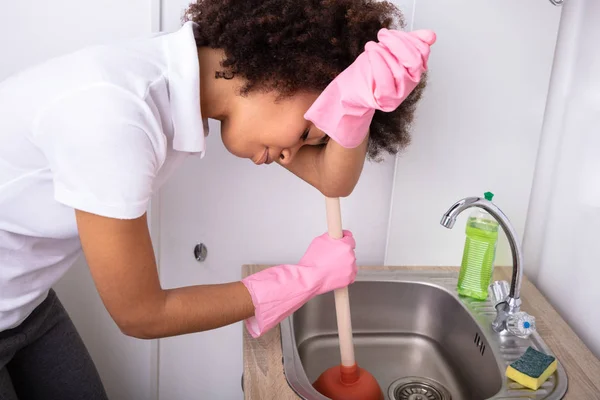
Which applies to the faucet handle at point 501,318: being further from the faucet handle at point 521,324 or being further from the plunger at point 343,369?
the plunger at point 343,369

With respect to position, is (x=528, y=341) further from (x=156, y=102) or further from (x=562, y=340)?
(x=156, y=102)

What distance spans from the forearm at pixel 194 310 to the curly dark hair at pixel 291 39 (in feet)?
1.03

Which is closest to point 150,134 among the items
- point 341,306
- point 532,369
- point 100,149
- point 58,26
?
point 100,149

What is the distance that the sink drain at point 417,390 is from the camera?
4.02 ft

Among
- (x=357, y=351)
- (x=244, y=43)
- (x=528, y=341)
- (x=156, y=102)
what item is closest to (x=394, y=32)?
(x=244, y=43)

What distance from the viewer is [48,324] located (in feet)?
3.90

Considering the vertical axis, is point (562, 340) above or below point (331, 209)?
below

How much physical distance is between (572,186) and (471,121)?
0.25 metres

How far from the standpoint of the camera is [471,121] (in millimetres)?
1373

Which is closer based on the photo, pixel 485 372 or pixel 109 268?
pixel 109 268

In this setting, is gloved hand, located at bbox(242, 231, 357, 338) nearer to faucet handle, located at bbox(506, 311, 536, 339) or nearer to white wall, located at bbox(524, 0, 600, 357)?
faucet handle, located at bbox(506, 311, 536, 339)

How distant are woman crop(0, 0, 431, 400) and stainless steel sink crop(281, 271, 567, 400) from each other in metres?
0.30

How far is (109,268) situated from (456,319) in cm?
76

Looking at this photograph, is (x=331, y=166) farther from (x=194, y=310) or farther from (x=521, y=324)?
(x=521, y=324)
